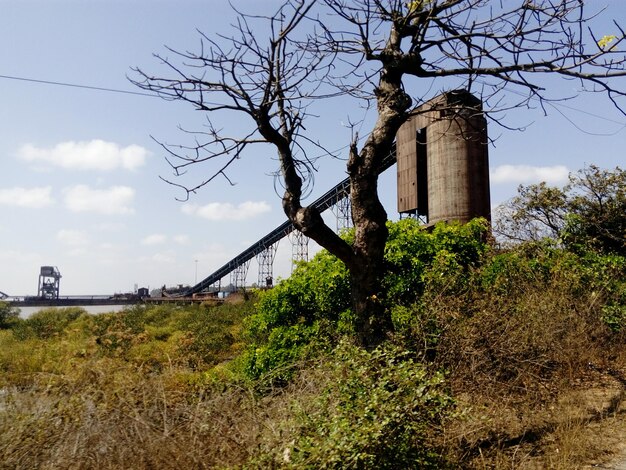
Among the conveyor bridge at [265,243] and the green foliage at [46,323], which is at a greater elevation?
the conveyor bridge at [265,243]

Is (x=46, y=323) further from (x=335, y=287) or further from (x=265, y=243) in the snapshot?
(x=265, y=243)

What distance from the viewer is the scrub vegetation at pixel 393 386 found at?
9.67ft

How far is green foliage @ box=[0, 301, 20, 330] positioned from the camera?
20506 millimetres

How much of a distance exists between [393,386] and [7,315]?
76.7ft

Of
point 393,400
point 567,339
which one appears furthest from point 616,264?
point 393,400

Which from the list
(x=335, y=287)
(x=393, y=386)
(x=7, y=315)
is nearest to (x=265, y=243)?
(x=7, y=315)

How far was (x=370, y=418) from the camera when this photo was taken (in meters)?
3.02

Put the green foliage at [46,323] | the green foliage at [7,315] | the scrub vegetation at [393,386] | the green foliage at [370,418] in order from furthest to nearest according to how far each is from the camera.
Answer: the green foliage at [7,315] → the green foliage at [46,323] → the scrub vegetation at [393,386] → the green foliage at [370,418]

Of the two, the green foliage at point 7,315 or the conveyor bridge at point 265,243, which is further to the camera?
the conveyor bridge at point 265,243

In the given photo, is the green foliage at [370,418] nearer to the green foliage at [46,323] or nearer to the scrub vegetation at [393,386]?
the scrub vegetation at [393,386]

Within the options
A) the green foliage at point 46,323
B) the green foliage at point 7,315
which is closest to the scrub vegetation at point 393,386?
the green foliage at point 46,323

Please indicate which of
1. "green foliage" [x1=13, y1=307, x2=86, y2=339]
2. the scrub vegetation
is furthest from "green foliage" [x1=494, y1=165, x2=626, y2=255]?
"green foliage" [x1=13, y1=307, x2=86, y2=339]

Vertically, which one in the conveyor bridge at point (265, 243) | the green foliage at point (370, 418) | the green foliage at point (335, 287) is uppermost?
the conveyor bridge at point (265, 243)

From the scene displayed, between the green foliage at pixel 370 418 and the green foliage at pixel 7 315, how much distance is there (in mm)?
21647
